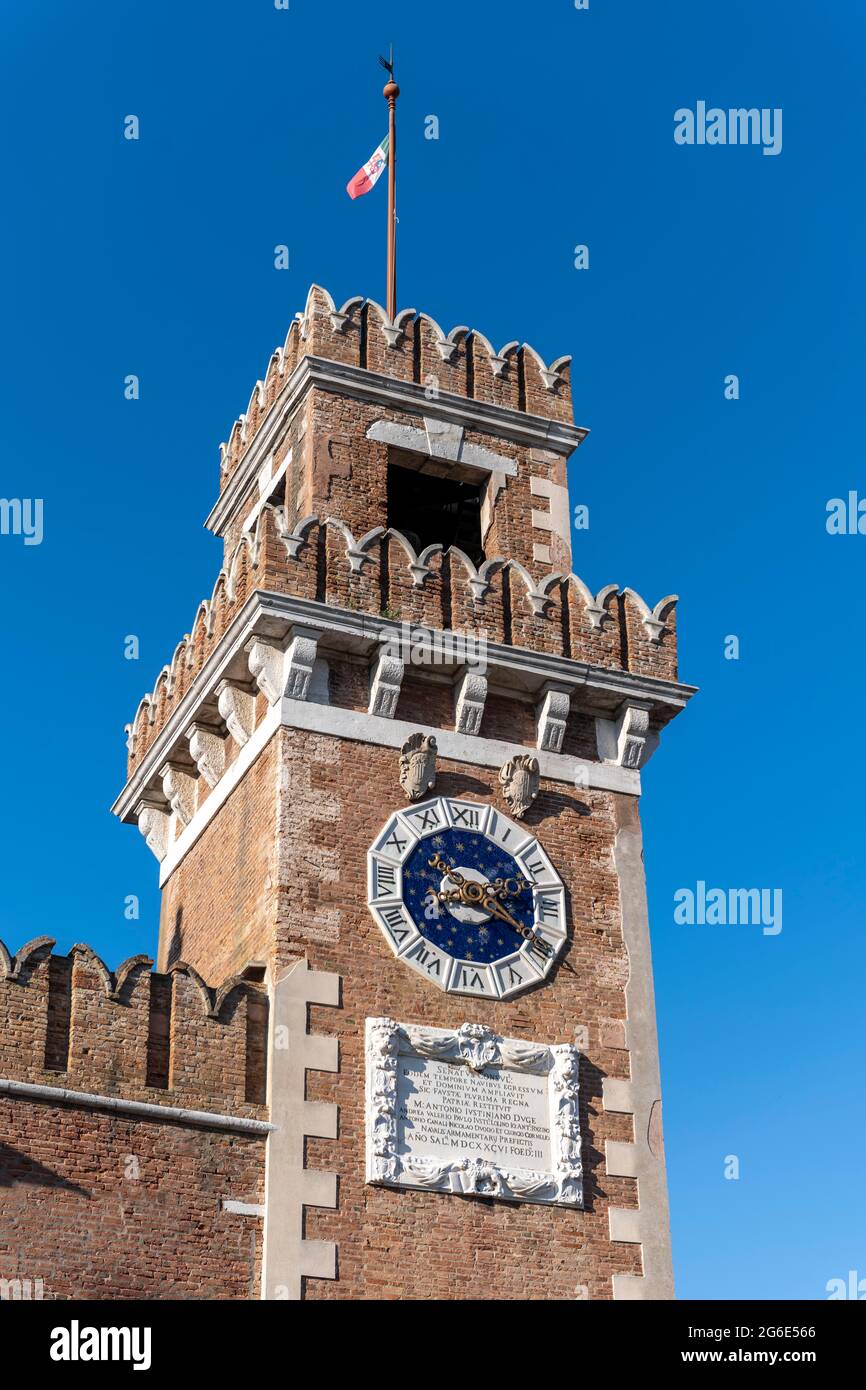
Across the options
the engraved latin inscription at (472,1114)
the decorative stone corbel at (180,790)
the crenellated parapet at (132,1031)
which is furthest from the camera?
the decorative stone corbel at (180,790)

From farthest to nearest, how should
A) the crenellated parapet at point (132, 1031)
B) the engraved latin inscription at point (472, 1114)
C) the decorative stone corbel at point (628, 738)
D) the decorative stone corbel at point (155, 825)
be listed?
the decorative stone corbel at point (155, 825) → the decorative stone corbel at point (628, 738) → the engraved latin inscription at point (472, 1114) → the crenellated parapet at point (132, 1031)

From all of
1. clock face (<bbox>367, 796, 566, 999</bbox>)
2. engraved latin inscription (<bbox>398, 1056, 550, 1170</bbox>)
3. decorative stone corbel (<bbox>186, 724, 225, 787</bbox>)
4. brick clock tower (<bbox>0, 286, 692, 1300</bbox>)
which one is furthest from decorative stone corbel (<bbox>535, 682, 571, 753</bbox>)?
engraved latin inscription (<bbox>398, 1056, 550, 1170</bbox>)

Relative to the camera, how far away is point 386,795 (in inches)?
909

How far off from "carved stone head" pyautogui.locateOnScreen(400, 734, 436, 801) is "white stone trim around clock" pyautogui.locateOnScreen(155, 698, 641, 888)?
153 mm

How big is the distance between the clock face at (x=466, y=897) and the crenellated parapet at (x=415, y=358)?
636cm

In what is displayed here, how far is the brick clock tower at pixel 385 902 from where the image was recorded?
67.3 feet

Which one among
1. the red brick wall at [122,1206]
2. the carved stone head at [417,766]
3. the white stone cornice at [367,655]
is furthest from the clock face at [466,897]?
the red brick wall at [122,1206]

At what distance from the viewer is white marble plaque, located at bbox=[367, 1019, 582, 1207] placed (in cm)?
2108

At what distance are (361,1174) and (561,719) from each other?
20.4 ft

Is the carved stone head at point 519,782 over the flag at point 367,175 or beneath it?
beneath

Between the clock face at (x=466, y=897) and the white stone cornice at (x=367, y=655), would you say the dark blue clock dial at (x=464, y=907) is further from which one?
the white stone cornice at (x=367, y=655)

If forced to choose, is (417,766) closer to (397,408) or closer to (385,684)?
(385,684)

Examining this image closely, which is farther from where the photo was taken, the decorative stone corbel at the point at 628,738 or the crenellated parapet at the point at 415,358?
the crenellated parapet at the point at 415,358

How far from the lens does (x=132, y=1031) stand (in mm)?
20969
